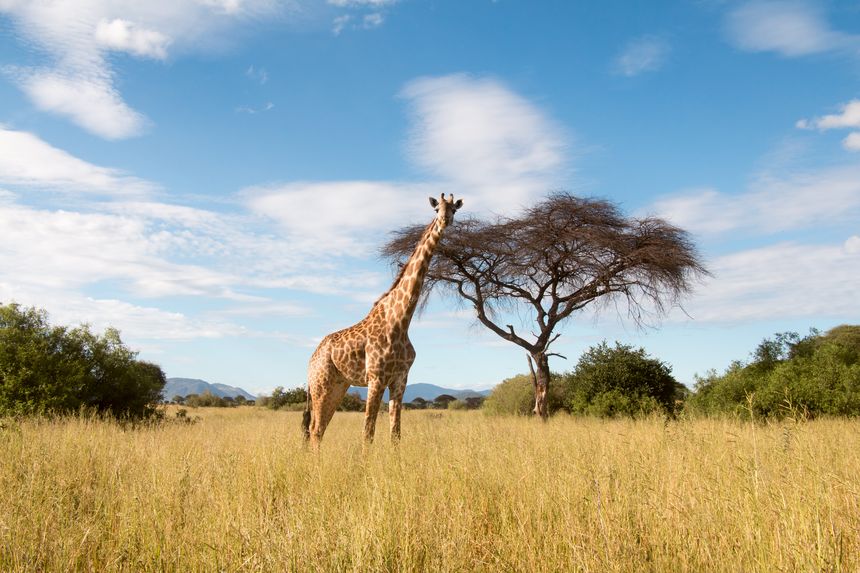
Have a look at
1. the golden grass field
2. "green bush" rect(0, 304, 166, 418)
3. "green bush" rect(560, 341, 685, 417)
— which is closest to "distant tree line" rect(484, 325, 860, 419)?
"green bush" rect(560, 341, 685, 417)

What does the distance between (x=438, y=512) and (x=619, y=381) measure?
16112mm

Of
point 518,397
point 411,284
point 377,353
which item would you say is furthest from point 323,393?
point 518,397

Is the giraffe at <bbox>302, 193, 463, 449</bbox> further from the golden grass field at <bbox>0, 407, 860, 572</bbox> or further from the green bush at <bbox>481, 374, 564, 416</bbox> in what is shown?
the green bush at <bbox>481, 374, 564, 416</bbox>

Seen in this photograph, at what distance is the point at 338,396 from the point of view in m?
10.6

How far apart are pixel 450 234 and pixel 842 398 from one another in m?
12.3

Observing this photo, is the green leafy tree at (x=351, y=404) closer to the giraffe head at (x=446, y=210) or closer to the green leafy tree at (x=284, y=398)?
the green leafy tree at (x=284, y=398)

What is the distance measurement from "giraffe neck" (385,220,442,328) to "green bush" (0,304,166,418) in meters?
9.07

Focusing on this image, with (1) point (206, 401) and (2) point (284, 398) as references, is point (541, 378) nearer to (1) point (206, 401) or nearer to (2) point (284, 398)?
(2) point (284, 398)

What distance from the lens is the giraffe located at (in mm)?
9594

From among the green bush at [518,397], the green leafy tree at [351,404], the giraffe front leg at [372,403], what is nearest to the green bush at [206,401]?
the green leafy tree at [351,404]

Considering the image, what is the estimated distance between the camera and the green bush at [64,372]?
15102 millimetres

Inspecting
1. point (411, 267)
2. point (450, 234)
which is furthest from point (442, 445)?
point (450, 234)

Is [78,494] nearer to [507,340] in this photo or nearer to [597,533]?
[597,533]

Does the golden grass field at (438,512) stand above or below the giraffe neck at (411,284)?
below
